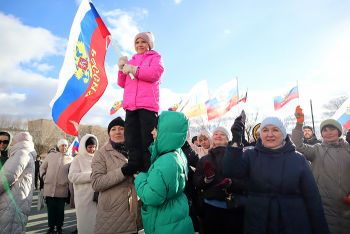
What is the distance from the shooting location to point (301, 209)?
8.68 feet

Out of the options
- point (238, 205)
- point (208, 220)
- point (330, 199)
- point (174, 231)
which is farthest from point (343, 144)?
point (174, 231)

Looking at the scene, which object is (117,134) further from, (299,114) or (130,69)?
(299,114)

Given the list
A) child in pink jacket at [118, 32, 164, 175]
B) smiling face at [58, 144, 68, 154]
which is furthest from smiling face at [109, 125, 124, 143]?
smiling face at [58, 144, 68, 154]

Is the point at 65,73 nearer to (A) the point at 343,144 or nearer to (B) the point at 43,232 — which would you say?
(A) the point at 343,144

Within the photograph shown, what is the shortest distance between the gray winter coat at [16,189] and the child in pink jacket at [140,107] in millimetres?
1777

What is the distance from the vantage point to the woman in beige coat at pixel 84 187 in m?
4.50

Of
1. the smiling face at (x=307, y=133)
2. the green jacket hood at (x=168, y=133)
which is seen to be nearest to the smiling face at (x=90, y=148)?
the green jacket hood at (x=168, y=133)

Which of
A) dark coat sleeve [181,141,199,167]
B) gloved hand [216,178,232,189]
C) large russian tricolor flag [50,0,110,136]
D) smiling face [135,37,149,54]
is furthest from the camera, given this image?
dark coat sleeve [181,141,199,167]

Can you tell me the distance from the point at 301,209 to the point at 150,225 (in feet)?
4.56

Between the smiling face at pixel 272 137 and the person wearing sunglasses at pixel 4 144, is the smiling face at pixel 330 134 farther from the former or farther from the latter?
the person wearing sunglasses at pixel 4 144

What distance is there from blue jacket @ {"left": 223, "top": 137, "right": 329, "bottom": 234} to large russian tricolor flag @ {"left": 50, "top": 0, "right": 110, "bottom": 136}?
1.88m

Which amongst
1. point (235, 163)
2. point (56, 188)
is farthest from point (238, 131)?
point (56, 188)

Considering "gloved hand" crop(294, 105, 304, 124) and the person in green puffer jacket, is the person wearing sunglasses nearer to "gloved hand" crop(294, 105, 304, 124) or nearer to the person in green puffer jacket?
the person in green puffer jacket

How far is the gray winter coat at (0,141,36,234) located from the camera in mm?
3676
